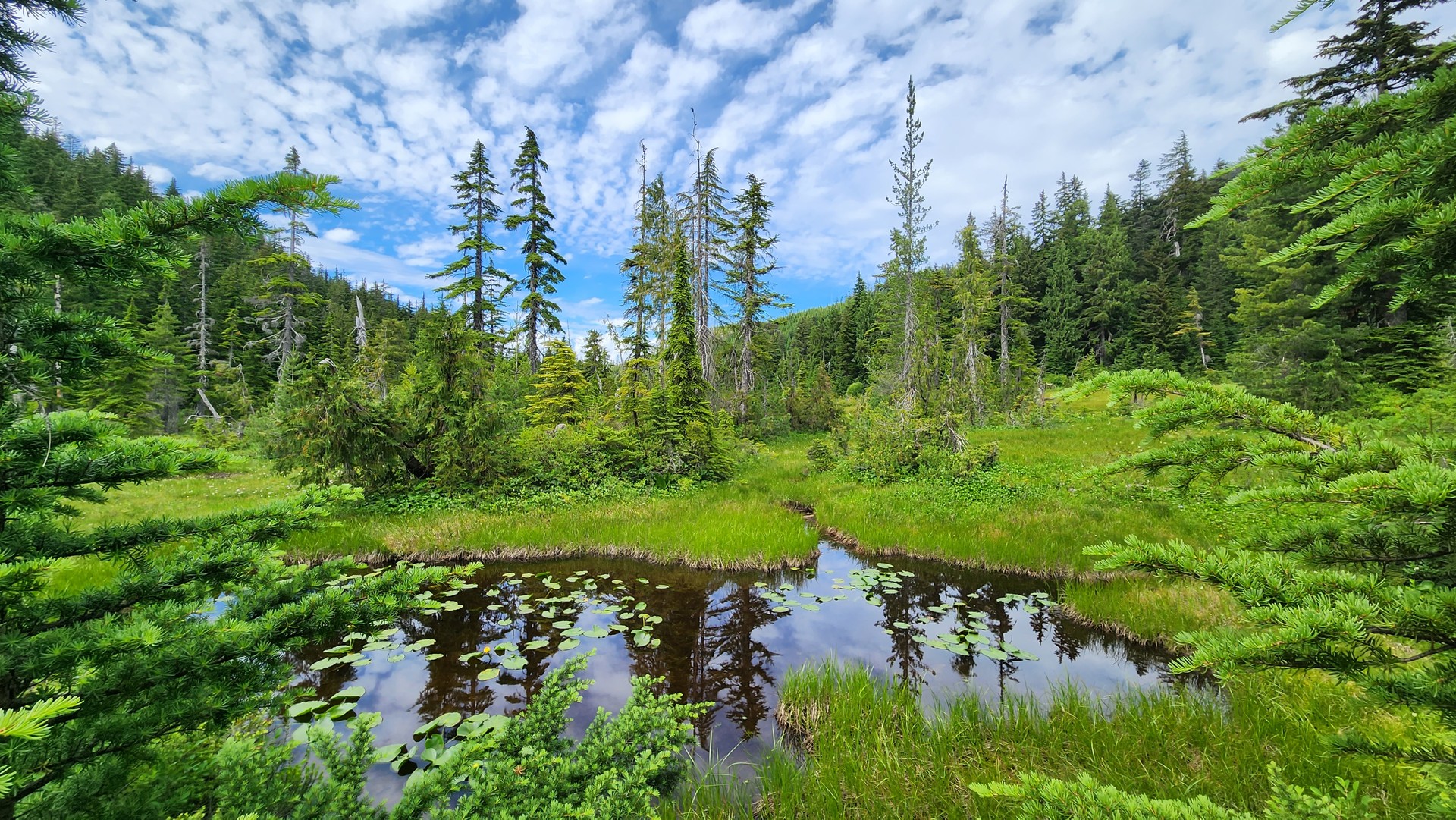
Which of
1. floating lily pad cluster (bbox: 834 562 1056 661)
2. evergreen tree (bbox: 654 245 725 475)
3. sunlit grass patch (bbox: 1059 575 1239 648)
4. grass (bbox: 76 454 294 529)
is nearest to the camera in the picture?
floating lily pad cluster (bbox: 834 562 1056 661)

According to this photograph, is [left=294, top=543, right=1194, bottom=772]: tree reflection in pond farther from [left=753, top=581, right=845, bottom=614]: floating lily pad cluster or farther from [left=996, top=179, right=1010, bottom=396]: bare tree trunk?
→ [left=996, top=179, right=1010, bottom=396]: bare tree trunk

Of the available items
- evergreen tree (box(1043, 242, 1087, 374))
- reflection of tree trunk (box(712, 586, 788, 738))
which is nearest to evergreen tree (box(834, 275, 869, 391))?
evergreen tree (box(1043, 242, 1087, 374))

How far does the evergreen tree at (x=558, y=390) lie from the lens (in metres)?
19.6

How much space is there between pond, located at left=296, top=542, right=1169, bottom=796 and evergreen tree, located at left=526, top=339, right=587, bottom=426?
1118cm

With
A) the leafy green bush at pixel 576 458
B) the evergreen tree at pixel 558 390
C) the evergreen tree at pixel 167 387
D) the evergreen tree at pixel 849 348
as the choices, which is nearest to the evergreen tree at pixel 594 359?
the evergreen tree at pixel 558 390

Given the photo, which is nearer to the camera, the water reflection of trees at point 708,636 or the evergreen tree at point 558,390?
the water reflection of trees at point 708,636

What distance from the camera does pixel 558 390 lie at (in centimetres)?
2064

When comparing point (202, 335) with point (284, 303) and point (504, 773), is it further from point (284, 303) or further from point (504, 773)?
point (504, 773)

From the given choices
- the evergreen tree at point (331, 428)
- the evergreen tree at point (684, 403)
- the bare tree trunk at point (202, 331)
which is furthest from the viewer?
the bare tree trunk at point (202, 331)

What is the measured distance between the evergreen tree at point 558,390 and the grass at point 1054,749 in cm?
1643

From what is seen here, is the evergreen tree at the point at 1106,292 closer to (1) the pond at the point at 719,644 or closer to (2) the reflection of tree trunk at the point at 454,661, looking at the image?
(1) the pond at the point at 719,644

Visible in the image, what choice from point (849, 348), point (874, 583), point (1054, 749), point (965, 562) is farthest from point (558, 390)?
point (849, 348)

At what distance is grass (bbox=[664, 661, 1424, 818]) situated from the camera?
3.55 metres

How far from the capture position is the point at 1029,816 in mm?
1569
